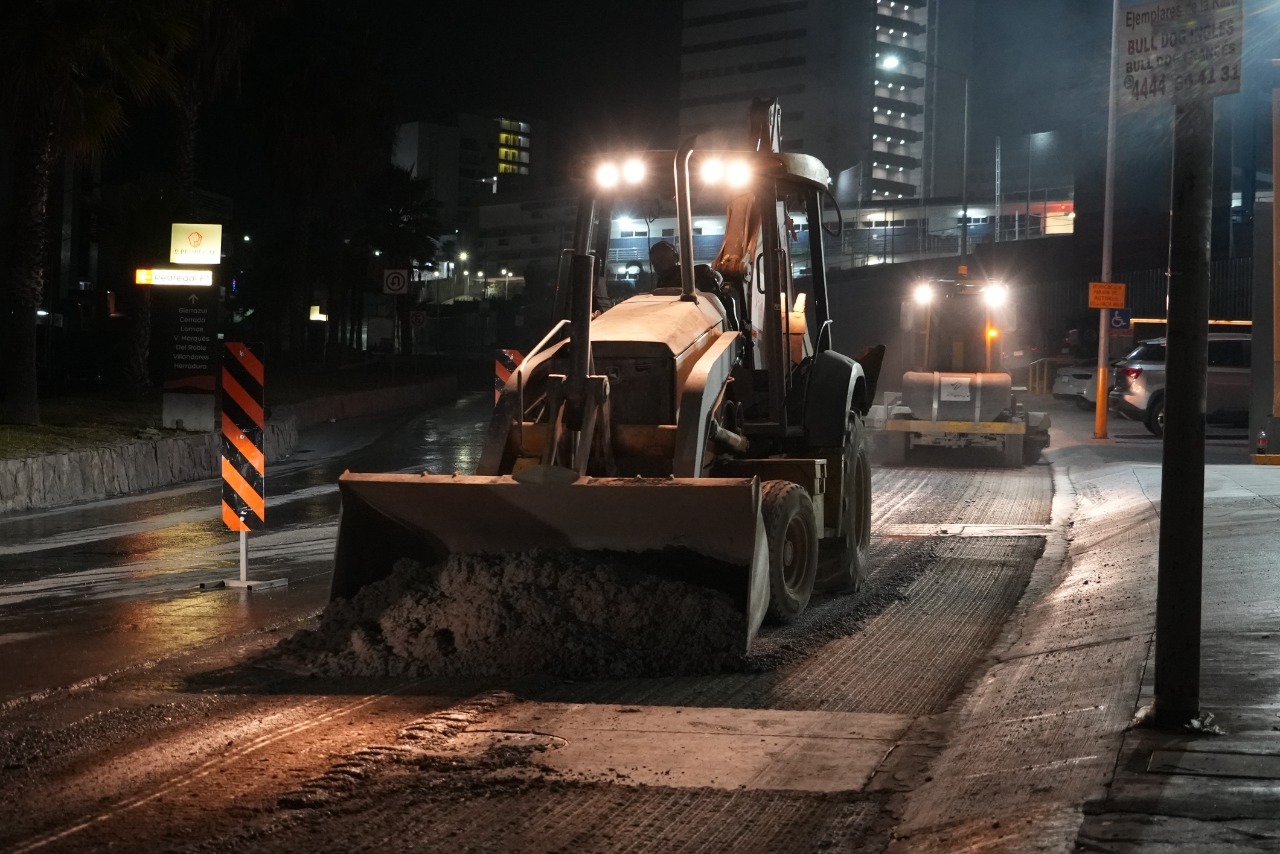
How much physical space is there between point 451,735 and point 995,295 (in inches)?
780

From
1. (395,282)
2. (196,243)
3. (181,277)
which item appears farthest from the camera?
(395,282)

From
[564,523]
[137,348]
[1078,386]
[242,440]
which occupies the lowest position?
[564,523]

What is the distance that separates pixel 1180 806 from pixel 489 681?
3845mm

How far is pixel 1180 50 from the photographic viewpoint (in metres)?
6.25

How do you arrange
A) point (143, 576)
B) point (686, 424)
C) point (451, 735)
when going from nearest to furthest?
1. point (451, 735)
2. point (686, 424)
3. point (143, 576)

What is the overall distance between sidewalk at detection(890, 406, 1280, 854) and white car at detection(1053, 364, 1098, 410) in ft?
80.9

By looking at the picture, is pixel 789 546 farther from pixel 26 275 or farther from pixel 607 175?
pixel 26 275

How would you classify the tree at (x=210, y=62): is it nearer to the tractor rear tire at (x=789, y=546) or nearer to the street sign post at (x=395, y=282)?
the street sign post at (x=395, y=282)

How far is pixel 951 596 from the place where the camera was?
11.1 metres

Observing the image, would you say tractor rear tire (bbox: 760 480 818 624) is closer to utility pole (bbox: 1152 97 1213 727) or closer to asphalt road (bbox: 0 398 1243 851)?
asphalt road (bbox: 0 398 1243 851)

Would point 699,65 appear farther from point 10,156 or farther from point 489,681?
point 489,681

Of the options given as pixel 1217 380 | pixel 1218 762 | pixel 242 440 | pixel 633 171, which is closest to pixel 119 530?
pixel 242 440

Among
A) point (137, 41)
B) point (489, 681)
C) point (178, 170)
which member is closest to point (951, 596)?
point (489, 681)

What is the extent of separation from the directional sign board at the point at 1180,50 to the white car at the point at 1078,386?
30564 mm
